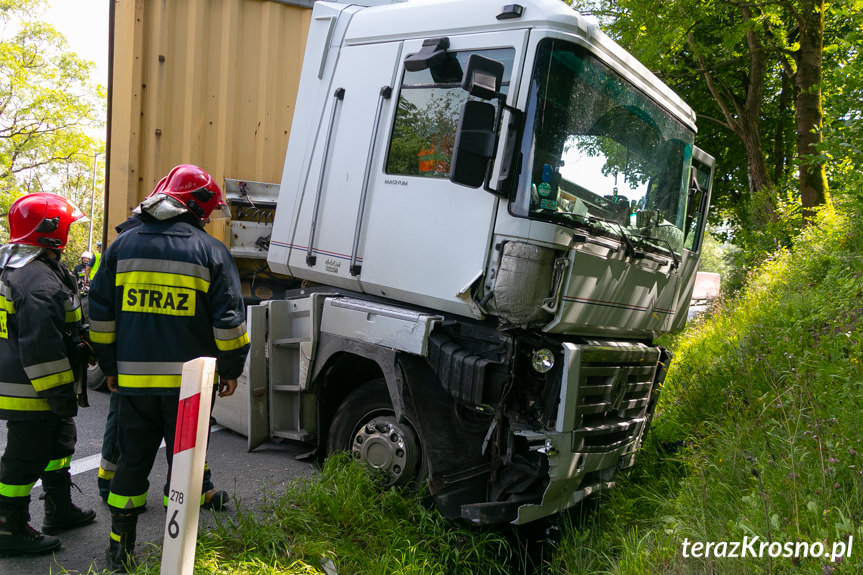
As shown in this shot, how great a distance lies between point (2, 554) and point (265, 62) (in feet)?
12.8

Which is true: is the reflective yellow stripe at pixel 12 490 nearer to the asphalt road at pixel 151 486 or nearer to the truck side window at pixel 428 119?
the asphalt road at pixel 151 486

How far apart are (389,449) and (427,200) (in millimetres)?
1451

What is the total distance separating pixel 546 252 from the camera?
10.7 ft

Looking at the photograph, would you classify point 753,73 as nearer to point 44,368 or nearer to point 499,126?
point 499,126

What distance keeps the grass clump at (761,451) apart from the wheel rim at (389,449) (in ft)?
3.42

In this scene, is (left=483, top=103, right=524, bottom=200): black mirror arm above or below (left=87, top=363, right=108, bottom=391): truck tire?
above

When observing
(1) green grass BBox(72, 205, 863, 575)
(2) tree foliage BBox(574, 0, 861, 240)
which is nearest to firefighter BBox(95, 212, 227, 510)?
(1) green grass BBox(72, 205, 863, 575)

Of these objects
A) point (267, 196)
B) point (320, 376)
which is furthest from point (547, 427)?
point (267, 196)

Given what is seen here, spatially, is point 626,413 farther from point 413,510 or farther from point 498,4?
point 498,4

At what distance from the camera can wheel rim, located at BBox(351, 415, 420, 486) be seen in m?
3.73

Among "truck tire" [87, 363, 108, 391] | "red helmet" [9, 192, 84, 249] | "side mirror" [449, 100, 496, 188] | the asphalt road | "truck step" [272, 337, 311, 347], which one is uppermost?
"side mirror" [449, 100, 496, 188]

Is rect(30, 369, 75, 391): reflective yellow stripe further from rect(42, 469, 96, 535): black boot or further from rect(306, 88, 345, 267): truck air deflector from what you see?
rect(306, 88, 345, 267): truck air deflector

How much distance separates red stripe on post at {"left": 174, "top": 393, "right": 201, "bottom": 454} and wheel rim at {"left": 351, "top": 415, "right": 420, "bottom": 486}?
1849 mm

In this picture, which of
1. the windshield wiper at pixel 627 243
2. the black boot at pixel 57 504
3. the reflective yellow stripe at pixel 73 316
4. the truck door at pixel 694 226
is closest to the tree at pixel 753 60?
the truck door at pixel 694 226
